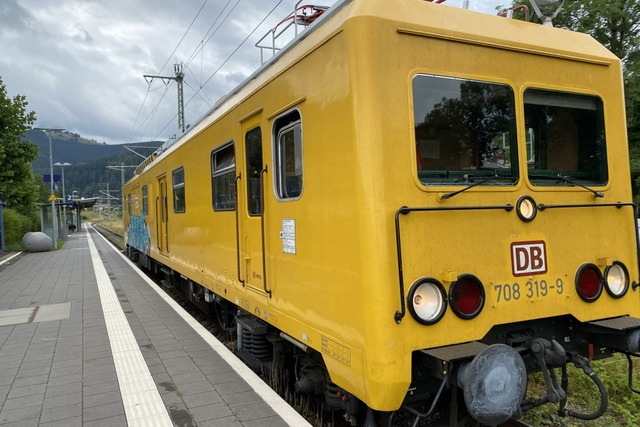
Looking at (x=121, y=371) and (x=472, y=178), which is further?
(x=121, y=371)

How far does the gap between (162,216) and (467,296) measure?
25.8 feet

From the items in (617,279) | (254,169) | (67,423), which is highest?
(254,169)

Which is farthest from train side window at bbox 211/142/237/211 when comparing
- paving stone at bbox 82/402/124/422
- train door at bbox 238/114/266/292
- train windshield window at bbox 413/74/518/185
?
train windshield window at bbox 413/74/518/185

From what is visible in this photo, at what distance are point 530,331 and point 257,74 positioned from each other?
A: 318 cm

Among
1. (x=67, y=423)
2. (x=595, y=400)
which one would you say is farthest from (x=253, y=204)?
(x=595, y=400)

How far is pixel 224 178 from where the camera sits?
17.4 feet

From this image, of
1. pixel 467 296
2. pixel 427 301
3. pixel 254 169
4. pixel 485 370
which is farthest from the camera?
pixel 254 169

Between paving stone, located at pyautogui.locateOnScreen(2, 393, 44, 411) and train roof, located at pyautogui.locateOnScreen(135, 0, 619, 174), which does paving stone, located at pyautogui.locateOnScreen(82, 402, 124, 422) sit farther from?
train roof, located at pyautogui.locateOnScreen(135, 0, 619, 174)

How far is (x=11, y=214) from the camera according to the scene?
22.0 metres

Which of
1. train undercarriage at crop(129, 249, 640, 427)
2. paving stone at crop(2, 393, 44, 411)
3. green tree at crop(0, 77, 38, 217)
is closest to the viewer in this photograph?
train undercarriage at crop(129, 249, 640, 427)

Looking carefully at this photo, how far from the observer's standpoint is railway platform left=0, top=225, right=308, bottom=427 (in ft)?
12.4

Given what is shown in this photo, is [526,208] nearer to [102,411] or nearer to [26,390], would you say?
[102,411]

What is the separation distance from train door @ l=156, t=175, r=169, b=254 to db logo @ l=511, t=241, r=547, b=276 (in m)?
7.14

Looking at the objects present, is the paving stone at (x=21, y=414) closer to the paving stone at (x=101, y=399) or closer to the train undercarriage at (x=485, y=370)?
the paving stone at (x=101, y=399)
